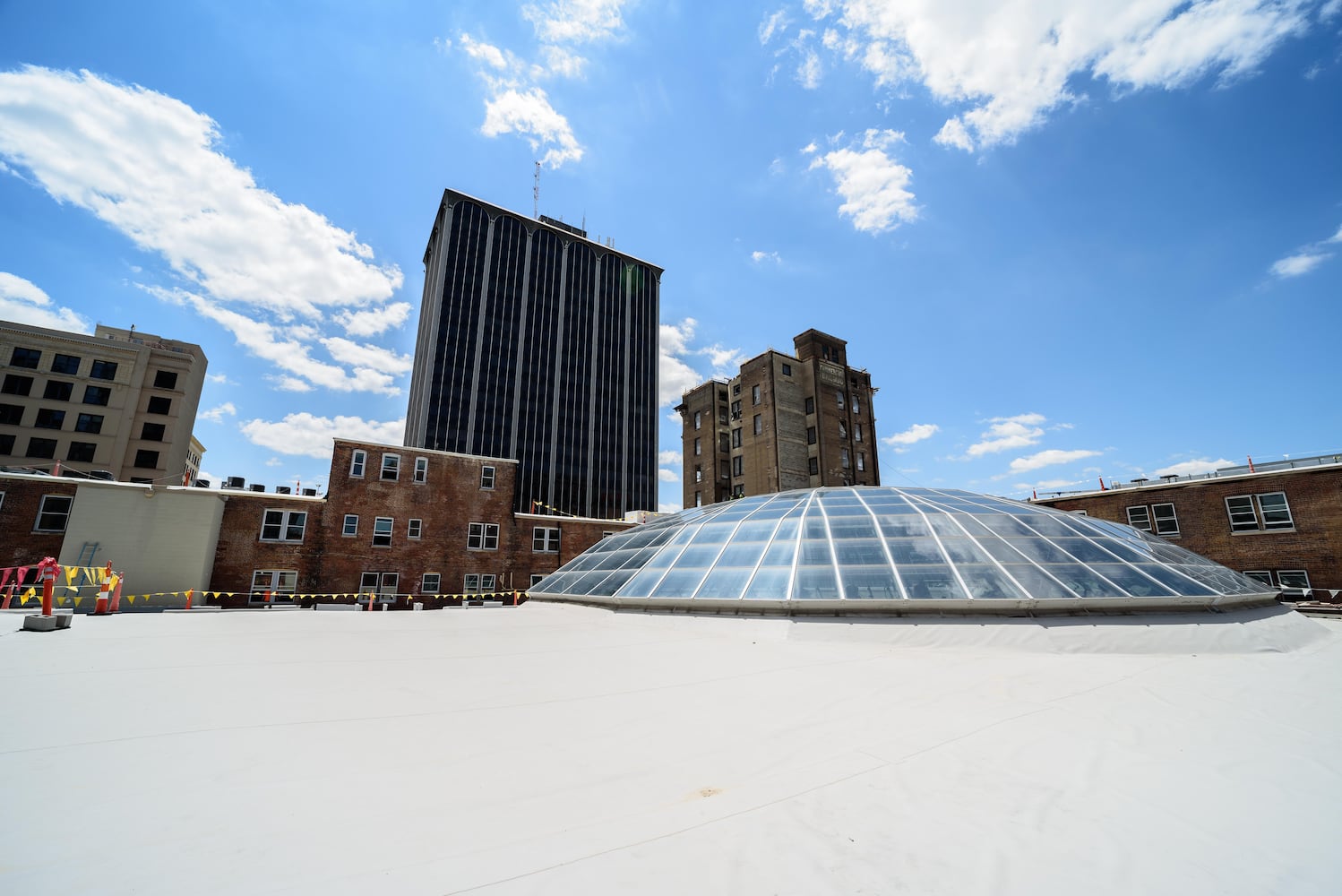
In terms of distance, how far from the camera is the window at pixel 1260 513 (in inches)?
975

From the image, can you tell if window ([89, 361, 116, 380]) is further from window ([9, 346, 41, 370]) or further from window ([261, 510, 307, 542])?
window ([261, 510, 307, 542])

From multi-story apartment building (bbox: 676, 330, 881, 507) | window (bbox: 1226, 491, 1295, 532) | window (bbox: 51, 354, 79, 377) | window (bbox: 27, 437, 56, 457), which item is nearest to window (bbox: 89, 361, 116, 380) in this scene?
window (bbox: 51, 354, 79, 377)

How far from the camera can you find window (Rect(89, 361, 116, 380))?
46.2 metres

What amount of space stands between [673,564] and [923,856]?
1297 cm

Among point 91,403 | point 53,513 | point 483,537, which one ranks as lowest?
point 483,537

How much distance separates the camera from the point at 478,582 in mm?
30391

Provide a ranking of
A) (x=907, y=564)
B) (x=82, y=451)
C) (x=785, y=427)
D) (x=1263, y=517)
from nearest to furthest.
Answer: (x=907, y=564) < (x=1263, y=517) < (x=82, y=451) < (x=785, y=427)

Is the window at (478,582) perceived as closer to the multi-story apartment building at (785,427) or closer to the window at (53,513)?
the window at (53,513)

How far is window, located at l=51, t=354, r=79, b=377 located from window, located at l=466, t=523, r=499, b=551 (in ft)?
150

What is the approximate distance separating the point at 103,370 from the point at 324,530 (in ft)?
135

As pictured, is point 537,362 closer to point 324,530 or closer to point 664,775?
point 324,530

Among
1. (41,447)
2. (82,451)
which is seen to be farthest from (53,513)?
(41,447)

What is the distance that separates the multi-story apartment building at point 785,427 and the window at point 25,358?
60.5 m

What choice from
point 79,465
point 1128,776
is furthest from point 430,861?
point 79,465
